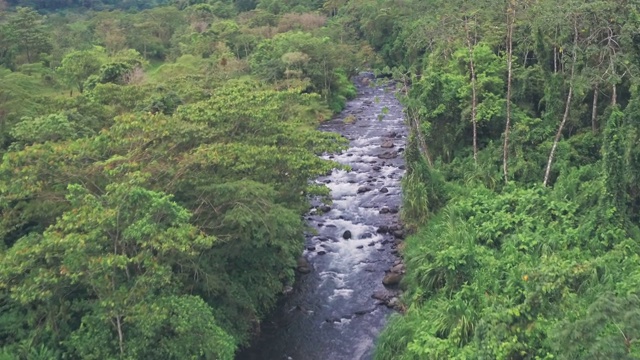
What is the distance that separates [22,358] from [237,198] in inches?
306

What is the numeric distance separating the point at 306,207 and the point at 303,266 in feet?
13.5

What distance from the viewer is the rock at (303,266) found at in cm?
2530

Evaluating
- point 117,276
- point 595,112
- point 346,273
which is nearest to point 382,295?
point 346,273

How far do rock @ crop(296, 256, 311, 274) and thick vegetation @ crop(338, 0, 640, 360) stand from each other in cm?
479

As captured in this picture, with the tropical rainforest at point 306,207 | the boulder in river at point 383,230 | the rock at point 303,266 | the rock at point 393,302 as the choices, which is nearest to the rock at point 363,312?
the rock at point 393,302

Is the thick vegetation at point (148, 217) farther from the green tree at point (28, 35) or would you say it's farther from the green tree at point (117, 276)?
the green tree at point (28, 35)

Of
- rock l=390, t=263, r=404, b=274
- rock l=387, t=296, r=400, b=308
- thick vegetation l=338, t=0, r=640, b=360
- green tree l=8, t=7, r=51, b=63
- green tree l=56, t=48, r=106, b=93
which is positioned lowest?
rock l=387, t=296, r=400, b=308

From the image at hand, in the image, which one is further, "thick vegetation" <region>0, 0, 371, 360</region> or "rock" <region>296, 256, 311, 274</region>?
"rock" <region>296, 256, 311, 274</region>

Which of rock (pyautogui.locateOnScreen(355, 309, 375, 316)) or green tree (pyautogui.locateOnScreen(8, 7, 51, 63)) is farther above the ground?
green tree (pyautogui.locateOnScreen(8, 7, 51, 63))

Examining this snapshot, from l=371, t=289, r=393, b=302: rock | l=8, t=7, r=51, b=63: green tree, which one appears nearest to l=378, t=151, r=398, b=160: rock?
l=371, t=289, r=393, b=302: rock

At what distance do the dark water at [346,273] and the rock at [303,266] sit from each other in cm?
25

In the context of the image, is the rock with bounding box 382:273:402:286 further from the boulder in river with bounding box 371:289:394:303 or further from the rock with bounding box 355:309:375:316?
the rock with bounding box 355:309:375:316

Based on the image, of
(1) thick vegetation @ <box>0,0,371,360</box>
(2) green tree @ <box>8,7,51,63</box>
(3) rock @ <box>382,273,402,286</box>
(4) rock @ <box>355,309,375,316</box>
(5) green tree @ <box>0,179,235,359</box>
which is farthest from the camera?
(2) green tree @ <box>8,7,51,63</box>

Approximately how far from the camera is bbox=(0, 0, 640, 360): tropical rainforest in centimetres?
1387
